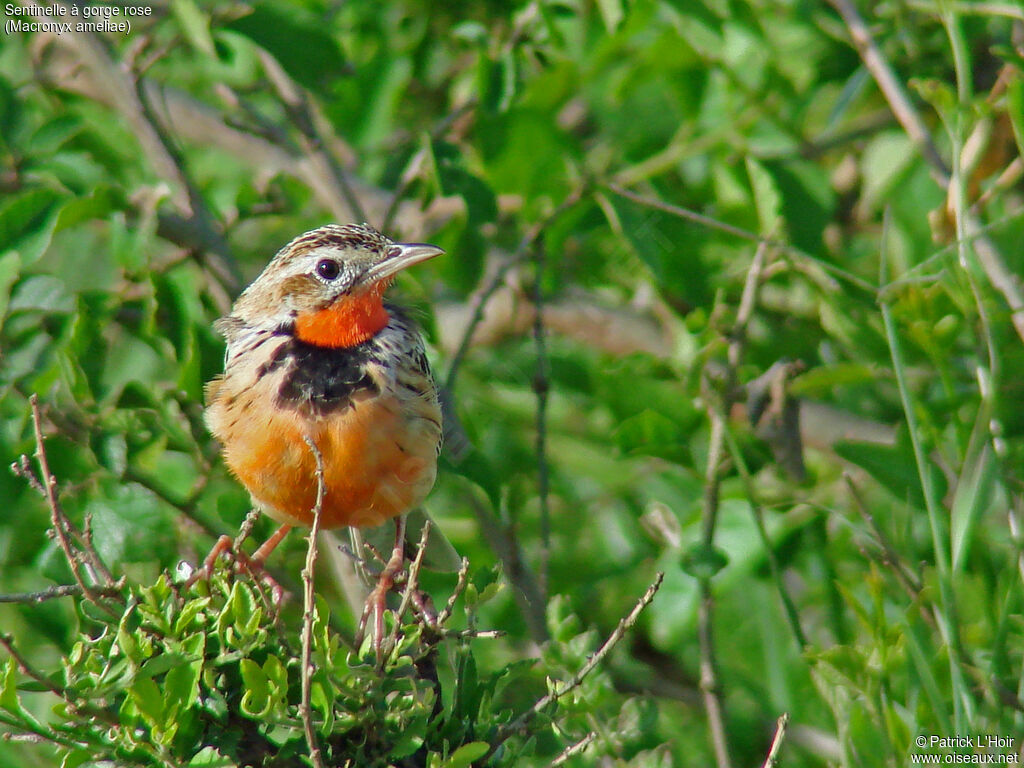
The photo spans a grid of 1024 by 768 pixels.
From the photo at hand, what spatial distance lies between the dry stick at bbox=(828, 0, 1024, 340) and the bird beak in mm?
1784

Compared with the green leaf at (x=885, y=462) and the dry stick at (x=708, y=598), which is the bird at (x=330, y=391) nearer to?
the dry stick at (x=708, y=598)

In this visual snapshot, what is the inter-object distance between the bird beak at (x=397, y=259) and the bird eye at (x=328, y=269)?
11 cm

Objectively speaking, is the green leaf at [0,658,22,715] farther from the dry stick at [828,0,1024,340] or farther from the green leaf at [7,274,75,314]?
the dry stick at [828,0,1024,340]

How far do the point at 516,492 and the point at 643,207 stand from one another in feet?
4.38

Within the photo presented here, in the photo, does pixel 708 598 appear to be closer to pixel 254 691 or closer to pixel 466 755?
pixel 466 755

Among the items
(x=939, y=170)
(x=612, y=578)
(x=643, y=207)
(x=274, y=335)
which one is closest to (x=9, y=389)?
(x=274, y=335)

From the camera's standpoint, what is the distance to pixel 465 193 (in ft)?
14.4

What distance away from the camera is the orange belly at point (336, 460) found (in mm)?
3746

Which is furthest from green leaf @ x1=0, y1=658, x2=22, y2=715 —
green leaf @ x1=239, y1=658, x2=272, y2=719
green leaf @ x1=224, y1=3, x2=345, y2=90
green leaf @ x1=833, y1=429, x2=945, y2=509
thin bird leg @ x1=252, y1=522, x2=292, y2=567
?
green leaf @ x1=224, y1=3, x2=345, y2=90

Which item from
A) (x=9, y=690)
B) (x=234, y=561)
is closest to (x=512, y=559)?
(x=234, y=561)

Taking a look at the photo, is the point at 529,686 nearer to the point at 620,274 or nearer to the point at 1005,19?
the point at 620,274

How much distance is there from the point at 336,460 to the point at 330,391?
0.92 feet

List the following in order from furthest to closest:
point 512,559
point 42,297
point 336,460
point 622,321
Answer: point 622,321, point 512,559, point 42,297, point 336,460

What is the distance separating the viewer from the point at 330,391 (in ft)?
12.8
